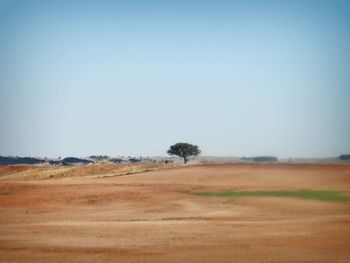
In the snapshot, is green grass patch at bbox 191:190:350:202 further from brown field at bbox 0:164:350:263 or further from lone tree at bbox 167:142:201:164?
lone tree at bbox 167:142:201:164

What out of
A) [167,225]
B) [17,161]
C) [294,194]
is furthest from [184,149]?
[167,225]

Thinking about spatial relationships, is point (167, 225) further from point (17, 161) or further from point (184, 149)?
point (17, 161)

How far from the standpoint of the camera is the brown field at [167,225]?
14.0 meters

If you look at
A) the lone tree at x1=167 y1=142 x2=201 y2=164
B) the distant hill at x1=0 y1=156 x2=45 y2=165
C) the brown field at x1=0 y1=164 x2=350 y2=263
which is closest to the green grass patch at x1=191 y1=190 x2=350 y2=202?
the brown field at x1=0 y1=164 x2=350 y2=263

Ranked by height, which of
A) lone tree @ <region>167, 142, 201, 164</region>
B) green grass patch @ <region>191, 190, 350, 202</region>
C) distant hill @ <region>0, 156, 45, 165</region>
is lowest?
green grass patch @ <region>191, 190, 350, 202</region>

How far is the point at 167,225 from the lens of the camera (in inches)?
779

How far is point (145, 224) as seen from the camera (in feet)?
66.4

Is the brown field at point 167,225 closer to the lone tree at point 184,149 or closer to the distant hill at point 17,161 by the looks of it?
the lone tree at point 184,149

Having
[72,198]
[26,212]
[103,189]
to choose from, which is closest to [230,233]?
[26,212]

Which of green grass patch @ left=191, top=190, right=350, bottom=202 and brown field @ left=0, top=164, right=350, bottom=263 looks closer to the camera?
brown field @ left=0, top=164, right=350, bottom=263

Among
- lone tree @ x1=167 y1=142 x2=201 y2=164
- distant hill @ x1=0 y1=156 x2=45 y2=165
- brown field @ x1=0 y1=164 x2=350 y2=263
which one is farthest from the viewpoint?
distant hill @ x1=0 y1=156 x2=45 y2=165

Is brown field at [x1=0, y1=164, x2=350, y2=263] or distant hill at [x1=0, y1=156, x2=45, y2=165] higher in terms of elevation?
distant hill at [x1=0, y1=156, x2=45, y2=165]

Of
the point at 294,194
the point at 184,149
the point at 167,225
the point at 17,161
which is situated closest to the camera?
the point at 167,225

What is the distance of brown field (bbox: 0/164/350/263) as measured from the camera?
1399 centimetres
